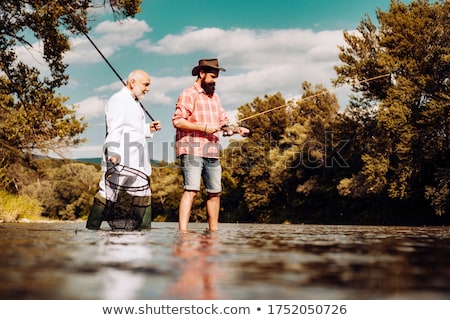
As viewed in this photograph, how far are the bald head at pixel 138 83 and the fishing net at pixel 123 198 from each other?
0.87 metres

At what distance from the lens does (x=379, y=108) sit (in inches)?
1271

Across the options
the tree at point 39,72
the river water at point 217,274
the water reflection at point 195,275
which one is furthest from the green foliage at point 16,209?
the water reflection at point 195,275

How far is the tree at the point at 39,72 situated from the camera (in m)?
15.3

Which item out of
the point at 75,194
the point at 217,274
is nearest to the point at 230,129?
the point at 217,274

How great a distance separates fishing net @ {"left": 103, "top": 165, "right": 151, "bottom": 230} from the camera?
20.7ft

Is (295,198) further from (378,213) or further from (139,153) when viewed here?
(139,153)

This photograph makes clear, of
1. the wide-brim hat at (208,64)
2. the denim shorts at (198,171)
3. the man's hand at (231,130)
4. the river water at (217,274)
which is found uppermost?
the wide-brim hat at (208,64)

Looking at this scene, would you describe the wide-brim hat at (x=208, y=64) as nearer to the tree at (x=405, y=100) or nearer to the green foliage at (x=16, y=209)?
the green foliage at (x=16, y=209)
